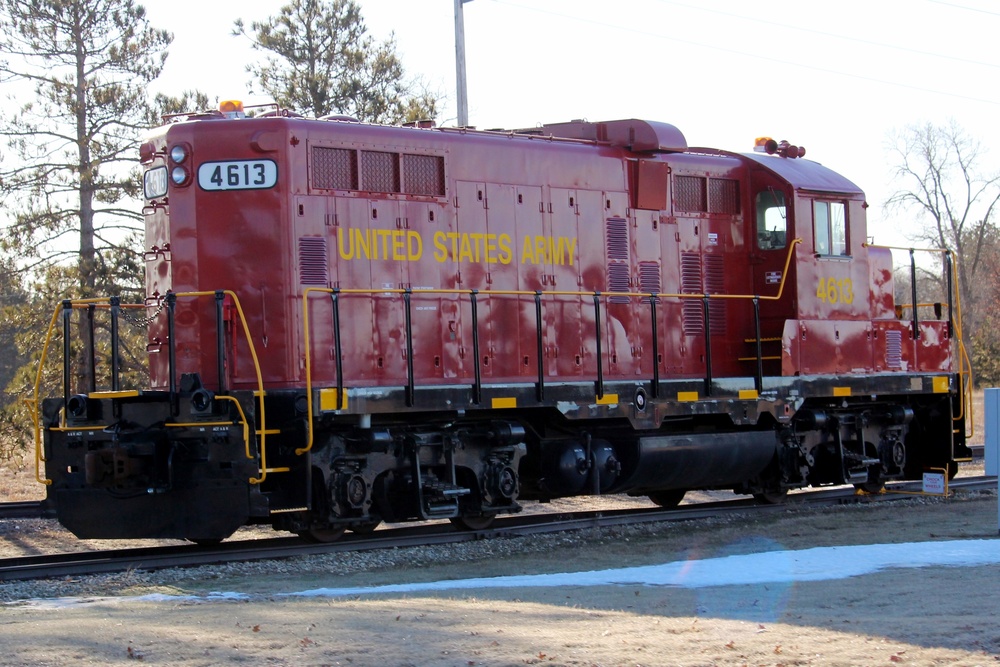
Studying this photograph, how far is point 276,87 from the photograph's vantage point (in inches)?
1013

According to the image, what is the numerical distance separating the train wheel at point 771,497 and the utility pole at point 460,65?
23.6 feet

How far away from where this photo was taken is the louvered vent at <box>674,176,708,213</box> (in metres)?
14.1

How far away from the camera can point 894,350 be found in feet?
Answer: 50.9

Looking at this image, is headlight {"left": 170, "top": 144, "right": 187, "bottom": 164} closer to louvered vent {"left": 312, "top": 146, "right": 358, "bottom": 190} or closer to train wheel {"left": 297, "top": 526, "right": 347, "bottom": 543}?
louvered vent {"left": 312, "top": 146, "right": 358, "bottom": 190}

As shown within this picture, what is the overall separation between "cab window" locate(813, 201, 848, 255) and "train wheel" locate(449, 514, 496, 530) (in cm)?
535

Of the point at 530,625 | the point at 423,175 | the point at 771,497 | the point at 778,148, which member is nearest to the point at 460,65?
the point at 778,148

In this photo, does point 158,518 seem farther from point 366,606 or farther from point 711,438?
point 711,438

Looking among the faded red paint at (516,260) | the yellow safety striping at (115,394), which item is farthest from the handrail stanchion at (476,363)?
the yellow safety striping at (115,394)

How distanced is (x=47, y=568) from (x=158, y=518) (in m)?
0.95

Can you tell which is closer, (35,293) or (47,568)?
(47,568)

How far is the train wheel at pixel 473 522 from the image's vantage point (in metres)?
12.1

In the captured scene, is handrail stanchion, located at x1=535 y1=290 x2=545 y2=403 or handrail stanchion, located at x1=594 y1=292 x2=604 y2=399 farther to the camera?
handrail stanchion, located at x1=594 y1=292 x2=604 y2=399

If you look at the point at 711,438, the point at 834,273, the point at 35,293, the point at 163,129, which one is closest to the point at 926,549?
the point at 711,438

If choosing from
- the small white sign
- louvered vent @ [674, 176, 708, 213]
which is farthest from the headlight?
the small white sign
